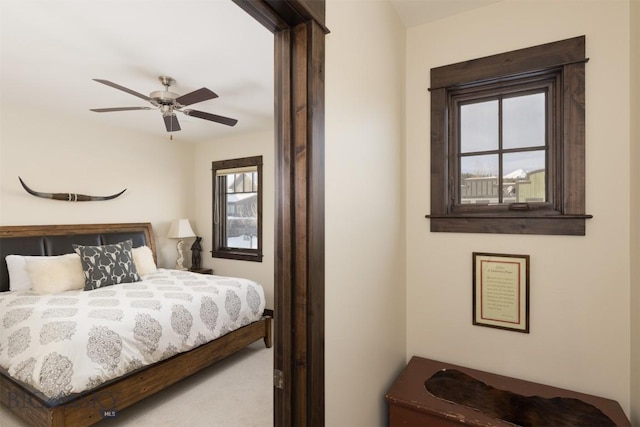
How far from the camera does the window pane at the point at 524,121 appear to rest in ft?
5.54

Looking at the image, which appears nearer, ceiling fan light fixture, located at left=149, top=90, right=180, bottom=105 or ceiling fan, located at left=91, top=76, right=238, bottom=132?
ceiling fan, located at left=91, top=76, right=238, bottom=132

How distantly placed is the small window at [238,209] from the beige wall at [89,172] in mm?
597

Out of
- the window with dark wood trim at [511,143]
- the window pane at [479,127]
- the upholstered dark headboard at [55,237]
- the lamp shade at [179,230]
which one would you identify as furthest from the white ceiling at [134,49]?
the lamp shade at [179,230]

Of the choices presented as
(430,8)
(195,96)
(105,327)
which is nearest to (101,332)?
(105,327)

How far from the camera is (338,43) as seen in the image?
1188 millimetres

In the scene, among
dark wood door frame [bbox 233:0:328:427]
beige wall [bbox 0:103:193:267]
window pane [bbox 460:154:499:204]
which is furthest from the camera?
beige wall [bbox 0:103:193:267]

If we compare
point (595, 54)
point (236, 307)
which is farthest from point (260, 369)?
point (595, 54)

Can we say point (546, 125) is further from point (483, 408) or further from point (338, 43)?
point (483, 408)

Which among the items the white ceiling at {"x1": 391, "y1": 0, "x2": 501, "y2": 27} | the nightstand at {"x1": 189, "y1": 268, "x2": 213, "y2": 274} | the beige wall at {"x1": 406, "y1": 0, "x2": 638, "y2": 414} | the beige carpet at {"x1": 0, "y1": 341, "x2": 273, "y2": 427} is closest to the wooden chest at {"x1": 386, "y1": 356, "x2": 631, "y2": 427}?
the beige wall at {"x1": 406, "y1": 0, "x2": 638, "y2": 414}

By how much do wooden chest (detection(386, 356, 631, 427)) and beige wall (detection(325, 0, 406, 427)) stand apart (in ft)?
0.34

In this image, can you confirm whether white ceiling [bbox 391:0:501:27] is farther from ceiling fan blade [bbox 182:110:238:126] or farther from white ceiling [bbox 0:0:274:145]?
ceiling fan blade [bbox 182:110:238:126]

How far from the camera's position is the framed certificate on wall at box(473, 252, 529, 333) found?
167 cm

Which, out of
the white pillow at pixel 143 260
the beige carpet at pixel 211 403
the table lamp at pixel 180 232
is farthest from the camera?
the table lamp at pixel 180 232

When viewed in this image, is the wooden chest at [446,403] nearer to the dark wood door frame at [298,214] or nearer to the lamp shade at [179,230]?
the dark wood door frame at [298,214]
